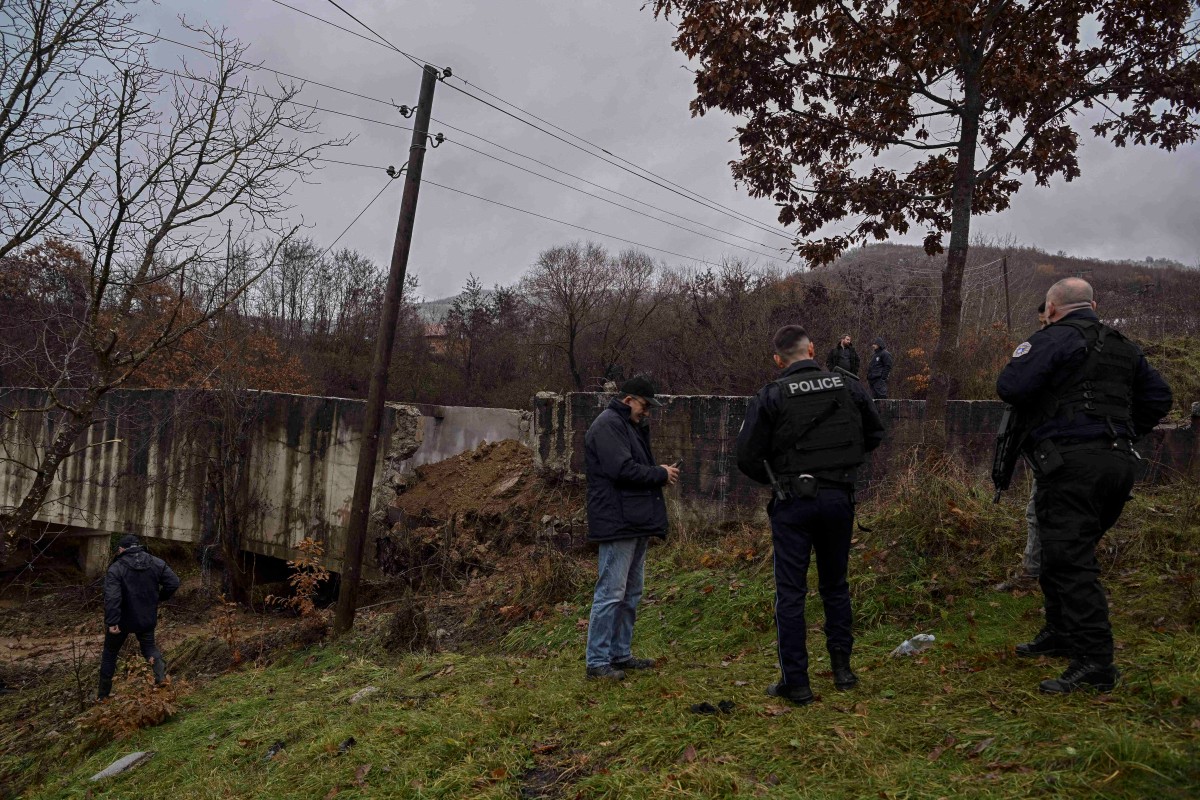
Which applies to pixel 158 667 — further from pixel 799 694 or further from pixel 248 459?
pixel 799 694

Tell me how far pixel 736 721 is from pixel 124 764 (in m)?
4.96

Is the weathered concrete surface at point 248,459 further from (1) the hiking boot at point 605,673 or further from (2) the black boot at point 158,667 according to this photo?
(1) the hiking boot at point 605,673

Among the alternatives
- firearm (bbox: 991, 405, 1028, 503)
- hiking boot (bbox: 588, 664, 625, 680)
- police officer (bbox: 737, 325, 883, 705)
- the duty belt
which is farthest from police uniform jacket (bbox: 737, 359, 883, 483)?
hiking boot (bbox: 588, 664, 625, 680)

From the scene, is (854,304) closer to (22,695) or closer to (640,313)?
(640,313)

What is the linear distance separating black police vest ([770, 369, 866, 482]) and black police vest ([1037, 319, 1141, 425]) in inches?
36.5

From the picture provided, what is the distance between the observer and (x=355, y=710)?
580 cm

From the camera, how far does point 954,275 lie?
26.3ft

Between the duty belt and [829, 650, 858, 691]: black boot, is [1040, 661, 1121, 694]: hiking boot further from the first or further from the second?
the duty belt

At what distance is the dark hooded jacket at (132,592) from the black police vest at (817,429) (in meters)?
7.64

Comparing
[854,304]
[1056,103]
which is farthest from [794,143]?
[854,304]

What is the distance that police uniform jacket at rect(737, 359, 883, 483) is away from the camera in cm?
436

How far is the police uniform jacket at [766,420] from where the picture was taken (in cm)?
436

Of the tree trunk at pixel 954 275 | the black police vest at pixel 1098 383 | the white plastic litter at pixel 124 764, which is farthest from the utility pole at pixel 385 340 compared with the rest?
the black police vest at pixel 1098 383

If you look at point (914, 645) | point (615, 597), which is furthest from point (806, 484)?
point (914, 645)
